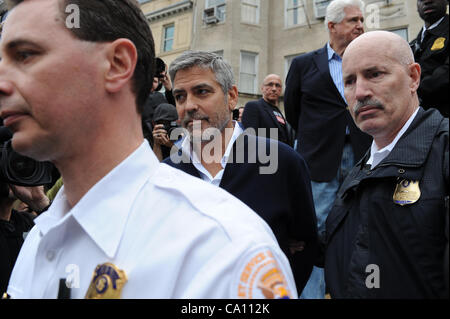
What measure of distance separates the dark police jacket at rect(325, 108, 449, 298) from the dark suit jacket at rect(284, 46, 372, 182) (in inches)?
66.0

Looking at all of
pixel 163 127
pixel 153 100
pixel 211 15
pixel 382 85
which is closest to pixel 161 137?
pixel 163 127

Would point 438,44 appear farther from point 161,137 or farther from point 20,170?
point 20,170

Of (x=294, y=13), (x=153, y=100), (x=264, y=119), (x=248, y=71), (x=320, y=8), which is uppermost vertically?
(x=294, y=13)

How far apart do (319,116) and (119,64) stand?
243 cm

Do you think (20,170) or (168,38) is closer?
(20,170)

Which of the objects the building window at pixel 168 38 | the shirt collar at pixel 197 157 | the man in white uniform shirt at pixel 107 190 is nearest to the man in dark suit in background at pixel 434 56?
the shirt collar at pixel 197 157

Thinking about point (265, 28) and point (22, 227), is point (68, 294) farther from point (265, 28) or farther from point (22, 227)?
point (265, 28)

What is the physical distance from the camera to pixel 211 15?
58.4 ft

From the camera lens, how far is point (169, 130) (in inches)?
A: 166

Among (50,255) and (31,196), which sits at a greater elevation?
(31,196)

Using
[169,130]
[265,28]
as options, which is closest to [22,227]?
[169,130]

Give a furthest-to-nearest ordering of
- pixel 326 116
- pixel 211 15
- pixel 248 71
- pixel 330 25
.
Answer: pixel 211 15, pixel 248 71, pixel 330 25, pixel 326 116

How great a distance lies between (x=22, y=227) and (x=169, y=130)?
177 centimetres

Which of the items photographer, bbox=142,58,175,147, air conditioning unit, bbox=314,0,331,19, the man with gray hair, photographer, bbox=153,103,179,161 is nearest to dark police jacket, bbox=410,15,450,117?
the man with gray hair
